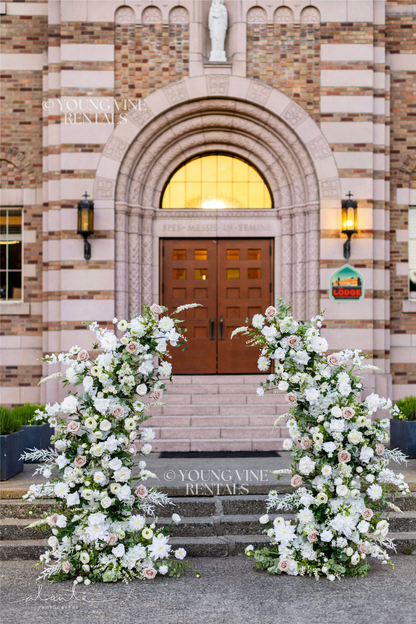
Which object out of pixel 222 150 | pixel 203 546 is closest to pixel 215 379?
pixel 222 150

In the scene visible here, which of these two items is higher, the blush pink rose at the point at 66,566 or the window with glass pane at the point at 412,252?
the window with glass pane at the point at 412,252

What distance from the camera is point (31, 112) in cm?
1056

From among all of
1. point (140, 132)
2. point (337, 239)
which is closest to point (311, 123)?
point (337, 239)

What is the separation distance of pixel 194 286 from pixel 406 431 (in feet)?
14.6

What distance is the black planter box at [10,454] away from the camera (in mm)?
6625

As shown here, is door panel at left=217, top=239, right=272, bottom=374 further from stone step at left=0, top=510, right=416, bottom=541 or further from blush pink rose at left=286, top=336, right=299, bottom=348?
blush pink rose at left=286, top=336, right=299, bottom=348

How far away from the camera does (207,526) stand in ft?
19.6

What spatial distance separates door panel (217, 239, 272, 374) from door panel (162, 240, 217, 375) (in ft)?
0.46

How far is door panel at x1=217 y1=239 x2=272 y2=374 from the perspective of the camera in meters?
10.5

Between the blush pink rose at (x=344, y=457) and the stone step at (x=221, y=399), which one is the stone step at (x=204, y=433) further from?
the blush pink rose at (x=344, y=457)

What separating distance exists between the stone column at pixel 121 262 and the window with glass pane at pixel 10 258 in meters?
2.00

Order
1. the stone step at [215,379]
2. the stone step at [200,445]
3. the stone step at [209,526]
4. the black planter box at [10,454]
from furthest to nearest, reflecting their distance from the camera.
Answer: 1. the stone step at [215,379]
2. the stone step at [200,445]
3. the black planter box at [10,454]
4. the stone step at [209,526]

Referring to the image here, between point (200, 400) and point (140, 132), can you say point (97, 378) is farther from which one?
point (140, 132)

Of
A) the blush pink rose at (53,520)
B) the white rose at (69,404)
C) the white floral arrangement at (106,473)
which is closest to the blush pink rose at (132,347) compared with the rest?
the white floral arrangement at (106,473)
